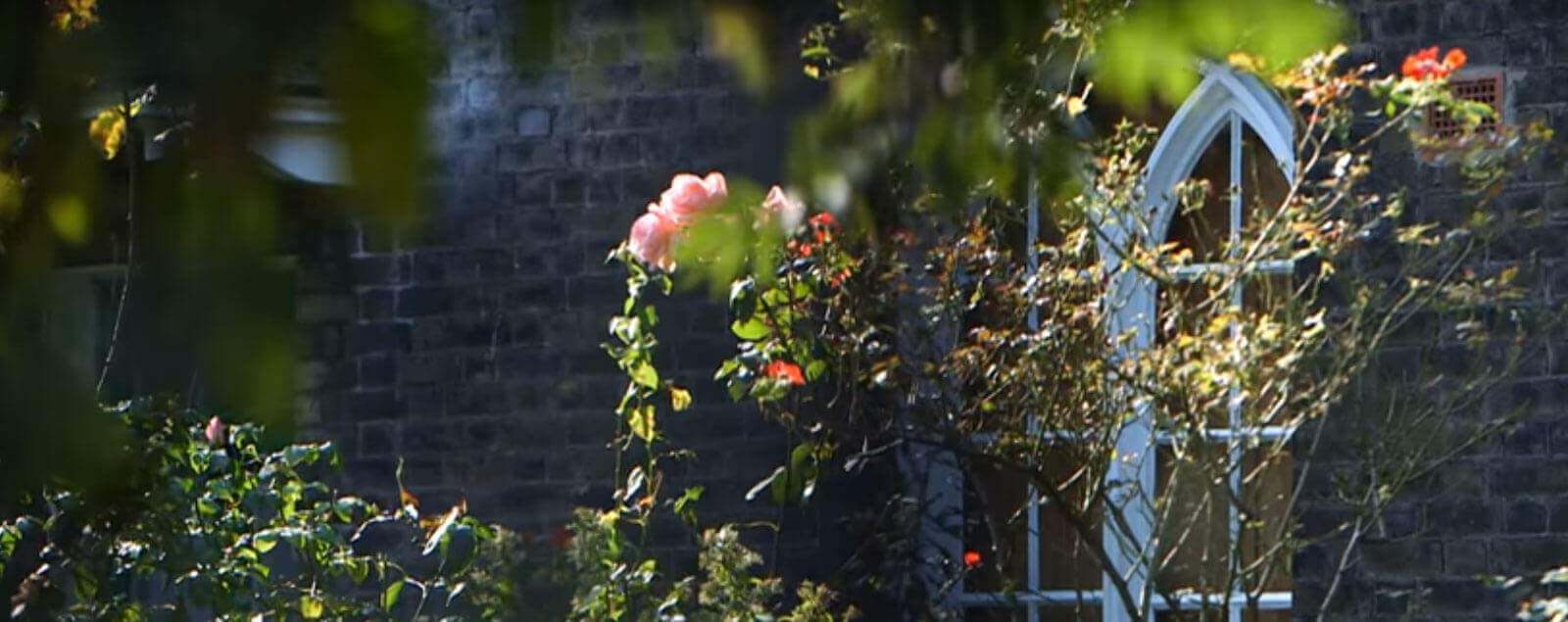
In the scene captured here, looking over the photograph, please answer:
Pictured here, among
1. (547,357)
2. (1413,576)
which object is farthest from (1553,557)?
(547,357)

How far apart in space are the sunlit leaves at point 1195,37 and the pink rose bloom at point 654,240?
124 inches

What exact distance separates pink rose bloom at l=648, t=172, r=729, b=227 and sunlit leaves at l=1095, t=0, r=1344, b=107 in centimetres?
38

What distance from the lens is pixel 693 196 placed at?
3984 mm

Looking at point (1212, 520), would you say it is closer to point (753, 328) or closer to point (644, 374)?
point (753, 328)

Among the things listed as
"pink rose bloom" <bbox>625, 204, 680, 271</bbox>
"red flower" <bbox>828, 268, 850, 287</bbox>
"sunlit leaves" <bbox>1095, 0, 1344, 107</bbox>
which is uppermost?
"pink rose bloom" <bbox>625, 204, 680, 271</bbox>

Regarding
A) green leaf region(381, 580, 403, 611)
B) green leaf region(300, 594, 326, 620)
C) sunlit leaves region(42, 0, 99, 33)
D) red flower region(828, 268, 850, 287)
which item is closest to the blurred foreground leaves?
sunlit leaves region(42, 0, 99, 33)

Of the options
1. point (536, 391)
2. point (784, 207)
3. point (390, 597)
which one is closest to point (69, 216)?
point (784, 207)

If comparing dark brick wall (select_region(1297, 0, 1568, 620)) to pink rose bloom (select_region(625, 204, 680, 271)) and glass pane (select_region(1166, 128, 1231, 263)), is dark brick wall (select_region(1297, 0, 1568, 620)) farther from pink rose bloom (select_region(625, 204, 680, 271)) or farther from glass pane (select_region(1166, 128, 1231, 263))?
pink rose bloom (select_region(625, 204, 680, 271))

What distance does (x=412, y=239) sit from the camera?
1815 millimetres

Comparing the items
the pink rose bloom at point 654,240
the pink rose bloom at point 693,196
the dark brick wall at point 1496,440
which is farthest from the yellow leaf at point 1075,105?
the dark brick wall at point 1496,440

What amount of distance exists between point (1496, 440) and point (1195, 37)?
4.61 meters

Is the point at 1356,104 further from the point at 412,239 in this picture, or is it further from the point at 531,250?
A: the point at 412,239

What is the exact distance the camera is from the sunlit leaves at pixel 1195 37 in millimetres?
2064

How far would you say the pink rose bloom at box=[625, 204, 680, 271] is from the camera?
18.2ft
